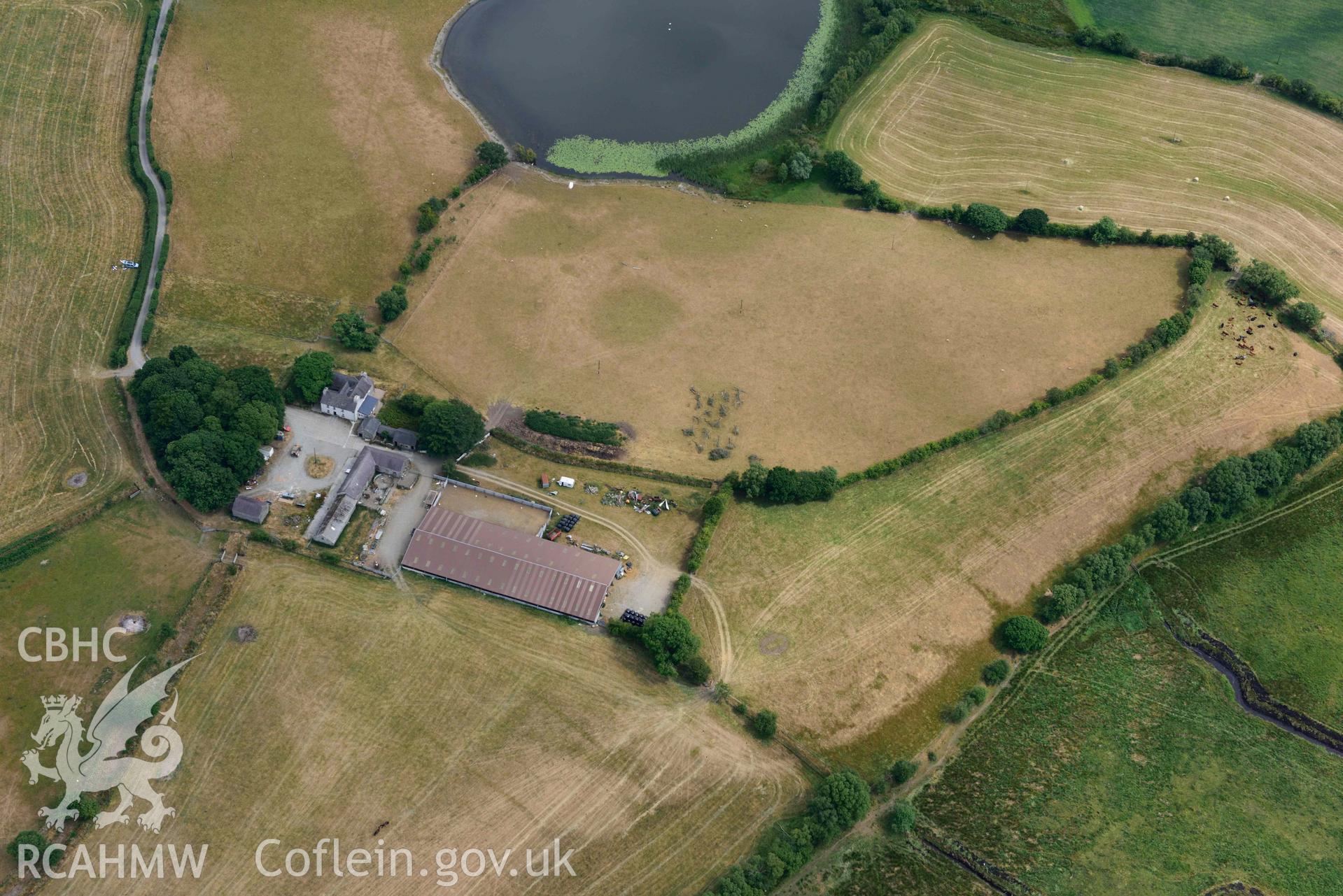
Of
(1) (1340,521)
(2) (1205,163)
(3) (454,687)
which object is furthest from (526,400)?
(2) (1205,163)

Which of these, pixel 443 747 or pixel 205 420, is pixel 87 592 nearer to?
pixel 205 420

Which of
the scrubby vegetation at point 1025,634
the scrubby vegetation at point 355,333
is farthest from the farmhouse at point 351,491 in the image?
the scrubby vegetation at point 1025,634

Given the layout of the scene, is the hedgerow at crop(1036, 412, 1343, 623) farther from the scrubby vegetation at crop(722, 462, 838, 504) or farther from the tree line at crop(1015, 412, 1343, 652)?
the scrubby vegetation at crop(722, 462, 838, 504)

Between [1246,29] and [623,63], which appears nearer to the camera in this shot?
[623,63]

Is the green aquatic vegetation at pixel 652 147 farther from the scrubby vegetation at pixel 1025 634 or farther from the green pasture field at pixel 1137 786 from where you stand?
the green pasture field at pixel 1137 786

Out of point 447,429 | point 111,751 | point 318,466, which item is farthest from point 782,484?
point 111,751

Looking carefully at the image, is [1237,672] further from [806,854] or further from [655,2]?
[655,2]

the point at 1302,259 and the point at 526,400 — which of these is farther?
the point at 1302,259
